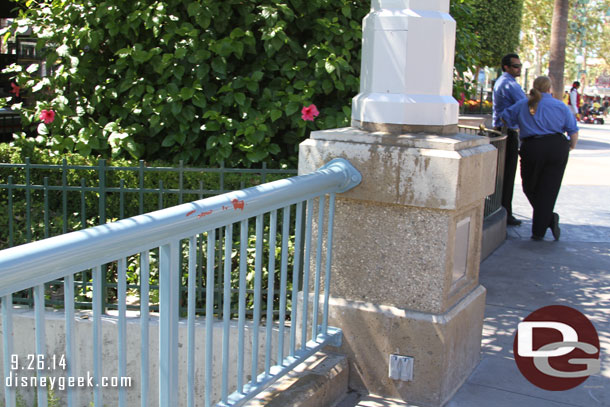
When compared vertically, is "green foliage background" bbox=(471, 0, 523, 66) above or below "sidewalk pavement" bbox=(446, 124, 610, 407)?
above

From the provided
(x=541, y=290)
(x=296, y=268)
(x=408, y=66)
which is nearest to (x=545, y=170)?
(x=541, y=290)

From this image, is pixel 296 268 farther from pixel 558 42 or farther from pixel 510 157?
pixel 558 42

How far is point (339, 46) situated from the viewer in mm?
6211

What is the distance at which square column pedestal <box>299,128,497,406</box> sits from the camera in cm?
352

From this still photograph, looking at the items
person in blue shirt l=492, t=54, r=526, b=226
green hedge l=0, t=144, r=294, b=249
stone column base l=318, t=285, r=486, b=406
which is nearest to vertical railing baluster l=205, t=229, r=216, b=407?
stone column base l=318, t=285, r=486, b=406

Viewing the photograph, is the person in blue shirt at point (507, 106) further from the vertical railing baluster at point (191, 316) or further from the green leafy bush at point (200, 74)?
the vertical railing baluster at point (191, 316)

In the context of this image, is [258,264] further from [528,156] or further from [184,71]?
[528,156]

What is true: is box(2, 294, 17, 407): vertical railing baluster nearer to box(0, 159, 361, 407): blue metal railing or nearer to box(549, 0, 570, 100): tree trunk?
box(0, 159, 361, 407): blue metal railing

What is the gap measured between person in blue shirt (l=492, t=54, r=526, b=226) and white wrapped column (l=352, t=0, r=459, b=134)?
4.87m

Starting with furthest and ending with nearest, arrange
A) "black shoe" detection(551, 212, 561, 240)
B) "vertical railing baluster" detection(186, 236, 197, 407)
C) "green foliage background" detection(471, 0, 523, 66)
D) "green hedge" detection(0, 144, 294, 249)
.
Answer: "green foliage background" detection(471, 0, 523, 66) < "black shoe" detection(551, 212, 561, 240) < "green hedge" detection(0, 144, 294, 249) < "vertical railing baluster" detection(186, 236, 197, 407)

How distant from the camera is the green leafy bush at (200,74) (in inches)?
239

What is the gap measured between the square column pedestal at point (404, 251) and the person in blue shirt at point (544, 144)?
13.6 ft

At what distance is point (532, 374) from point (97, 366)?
2.75m

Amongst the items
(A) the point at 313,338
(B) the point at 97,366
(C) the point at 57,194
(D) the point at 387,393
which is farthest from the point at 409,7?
(C) the point at 57,194
